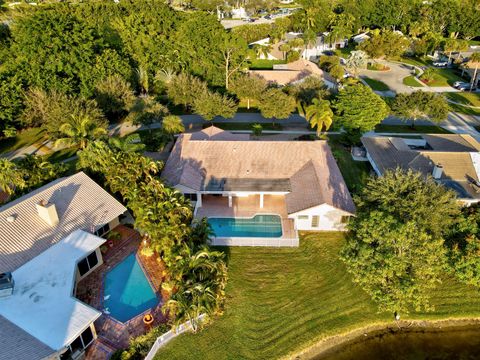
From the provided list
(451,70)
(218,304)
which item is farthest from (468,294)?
(451,70)

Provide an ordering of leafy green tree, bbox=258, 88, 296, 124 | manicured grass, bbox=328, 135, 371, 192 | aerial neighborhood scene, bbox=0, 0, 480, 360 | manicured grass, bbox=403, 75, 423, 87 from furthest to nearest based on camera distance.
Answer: manicured grass, bbox=403, 75, 423, 87 < leafy green tree, bbox=258, 88, 296, 124 < manicured grass, bbox=328, 135, 371, 192 < aerial neighborhood scene, bbox=0, 0, 480, 360

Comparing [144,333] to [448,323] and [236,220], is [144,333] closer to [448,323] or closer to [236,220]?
[236,220]

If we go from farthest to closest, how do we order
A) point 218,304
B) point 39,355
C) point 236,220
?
point 236,220 < point 218,304 < point 39,355

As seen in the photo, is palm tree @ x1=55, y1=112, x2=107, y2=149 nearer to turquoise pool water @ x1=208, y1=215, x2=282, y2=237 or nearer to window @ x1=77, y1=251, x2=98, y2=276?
window @ x1=77, y1=251, x2=98, y2=276

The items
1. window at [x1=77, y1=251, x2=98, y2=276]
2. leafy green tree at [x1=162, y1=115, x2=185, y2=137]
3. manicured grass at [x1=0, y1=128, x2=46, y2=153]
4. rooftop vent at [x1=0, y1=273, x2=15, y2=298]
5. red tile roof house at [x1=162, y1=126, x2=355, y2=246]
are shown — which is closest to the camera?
rooftop vent at [x1=0, y1=273, x2=15, y2=298]

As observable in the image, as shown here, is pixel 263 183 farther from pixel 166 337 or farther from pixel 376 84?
pixel 376 84

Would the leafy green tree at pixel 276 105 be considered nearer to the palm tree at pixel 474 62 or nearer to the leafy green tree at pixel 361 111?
the leafy green tree at pixel 361 111

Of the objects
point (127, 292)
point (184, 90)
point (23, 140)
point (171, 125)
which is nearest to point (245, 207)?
point (127, 292)

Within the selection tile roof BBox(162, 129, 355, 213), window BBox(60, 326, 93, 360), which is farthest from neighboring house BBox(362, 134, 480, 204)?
window BBox(60, 326, 93, 360)
